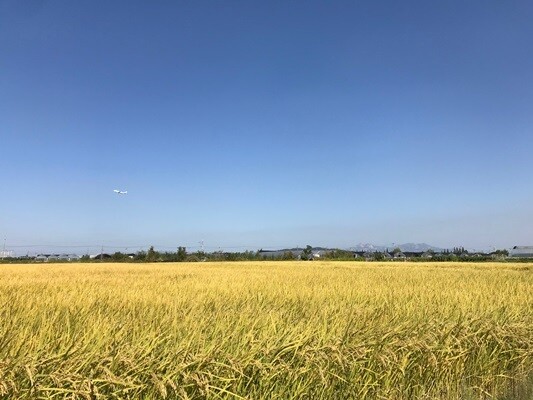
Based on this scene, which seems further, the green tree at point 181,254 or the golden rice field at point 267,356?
the green tree at point 181,254

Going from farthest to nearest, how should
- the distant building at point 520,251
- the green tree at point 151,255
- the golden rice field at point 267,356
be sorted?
1. the distant building at point 520,251
2. the green tree at point 151,255
3. the golden rice field at point 267,356

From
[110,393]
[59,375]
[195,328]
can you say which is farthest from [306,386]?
[59,375]

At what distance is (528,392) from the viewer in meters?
4.36

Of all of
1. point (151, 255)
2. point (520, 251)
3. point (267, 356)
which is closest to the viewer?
point (267, 356)

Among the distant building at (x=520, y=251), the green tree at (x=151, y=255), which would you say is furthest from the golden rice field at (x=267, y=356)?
the distant building at (x=520, y=251)

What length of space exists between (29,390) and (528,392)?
15.1ft

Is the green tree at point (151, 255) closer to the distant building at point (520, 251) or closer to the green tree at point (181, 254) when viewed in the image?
the green tree at point (181, 254)

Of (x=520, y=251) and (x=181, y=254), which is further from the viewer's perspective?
(x=520, y=251)

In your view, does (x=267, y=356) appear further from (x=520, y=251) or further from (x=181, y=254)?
(x=520, y=251)

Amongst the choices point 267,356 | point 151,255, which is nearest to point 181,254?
point 151,255

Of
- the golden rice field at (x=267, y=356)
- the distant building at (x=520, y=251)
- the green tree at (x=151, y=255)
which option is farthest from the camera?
the distant building at (x=520, y=251)

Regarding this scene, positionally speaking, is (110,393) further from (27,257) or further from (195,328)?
(27,257)

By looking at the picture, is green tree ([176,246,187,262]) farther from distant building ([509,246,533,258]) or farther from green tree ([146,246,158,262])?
distant building ([509,246,533,258])

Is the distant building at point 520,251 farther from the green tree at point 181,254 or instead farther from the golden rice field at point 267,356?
the golden rice field at point 267,356
